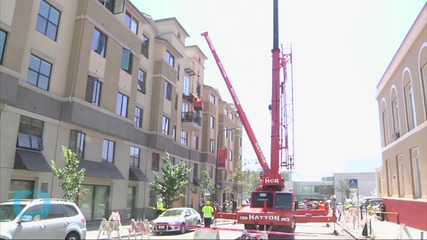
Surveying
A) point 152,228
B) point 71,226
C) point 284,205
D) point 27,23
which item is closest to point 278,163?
point 284,205

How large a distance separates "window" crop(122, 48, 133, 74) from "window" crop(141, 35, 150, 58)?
336 cm

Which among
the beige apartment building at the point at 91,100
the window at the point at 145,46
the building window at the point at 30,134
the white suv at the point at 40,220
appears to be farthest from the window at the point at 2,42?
the window at the point at 145,46

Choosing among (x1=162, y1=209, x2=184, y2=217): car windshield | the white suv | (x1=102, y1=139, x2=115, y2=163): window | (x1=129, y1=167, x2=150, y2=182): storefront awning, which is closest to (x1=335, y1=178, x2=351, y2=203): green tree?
(x1=129, y1=167, x2=150, y2=182): storefront awning

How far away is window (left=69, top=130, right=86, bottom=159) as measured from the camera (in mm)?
23422

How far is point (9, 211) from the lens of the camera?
482 inches

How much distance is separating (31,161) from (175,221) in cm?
788

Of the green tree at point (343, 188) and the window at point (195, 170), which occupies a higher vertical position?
the green tree at point (343, 188)

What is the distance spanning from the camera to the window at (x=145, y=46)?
33075 mm

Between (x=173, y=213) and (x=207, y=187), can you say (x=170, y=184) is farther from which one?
(x=207, y=187)

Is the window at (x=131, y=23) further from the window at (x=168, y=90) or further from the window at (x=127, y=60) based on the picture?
the window at (x=168, y=90)

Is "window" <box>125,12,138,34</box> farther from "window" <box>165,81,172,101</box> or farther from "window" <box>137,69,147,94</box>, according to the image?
"window" <box>165,81,172,101</box>

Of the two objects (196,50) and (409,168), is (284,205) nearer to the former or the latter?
(409,168)

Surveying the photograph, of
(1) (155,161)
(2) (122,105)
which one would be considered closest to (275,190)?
(2) (122,105)

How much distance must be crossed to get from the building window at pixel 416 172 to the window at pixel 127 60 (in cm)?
1990
